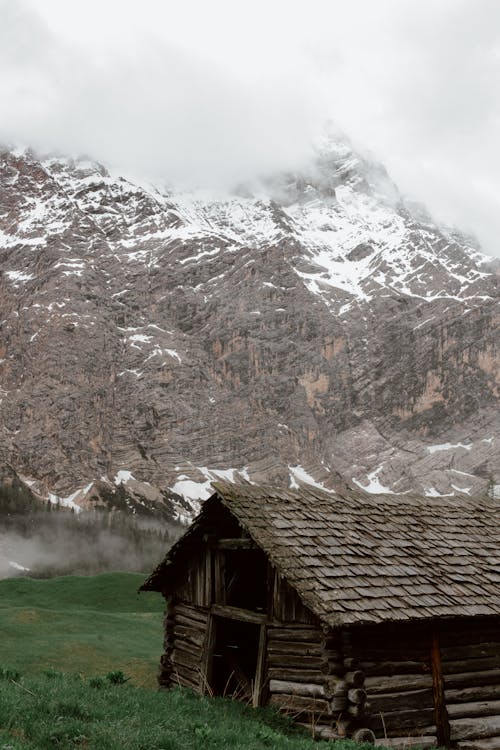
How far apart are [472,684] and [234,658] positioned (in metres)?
6.04

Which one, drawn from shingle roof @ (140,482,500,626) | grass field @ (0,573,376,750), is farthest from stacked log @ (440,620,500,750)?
grass field @ (0,573,376,750)

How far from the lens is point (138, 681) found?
903 inches

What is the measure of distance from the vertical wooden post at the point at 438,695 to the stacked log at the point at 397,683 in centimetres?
8

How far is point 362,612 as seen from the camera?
12.0m

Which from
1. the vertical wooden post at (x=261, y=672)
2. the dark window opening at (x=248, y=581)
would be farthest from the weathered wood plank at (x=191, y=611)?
the vertical wooden post at (x=261, y=672)

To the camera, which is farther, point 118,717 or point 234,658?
point 234,658

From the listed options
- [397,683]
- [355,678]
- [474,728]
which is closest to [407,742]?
[397,683]

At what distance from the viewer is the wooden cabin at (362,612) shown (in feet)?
40.6

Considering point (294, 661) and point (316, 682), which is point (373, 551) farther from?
point (316, 682)

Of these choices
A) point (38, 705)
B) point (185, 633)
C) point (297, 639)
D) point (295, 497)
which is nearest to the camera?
point (38, 705)

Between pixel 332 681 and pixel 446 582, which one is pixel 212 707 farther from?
pixel 446 582

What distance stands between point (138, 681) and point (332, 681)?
1271 centimetres

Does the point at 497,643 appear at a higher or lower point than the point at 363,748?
higher

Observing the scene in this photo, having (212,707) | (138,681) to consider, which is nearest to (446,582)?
(212,707)
